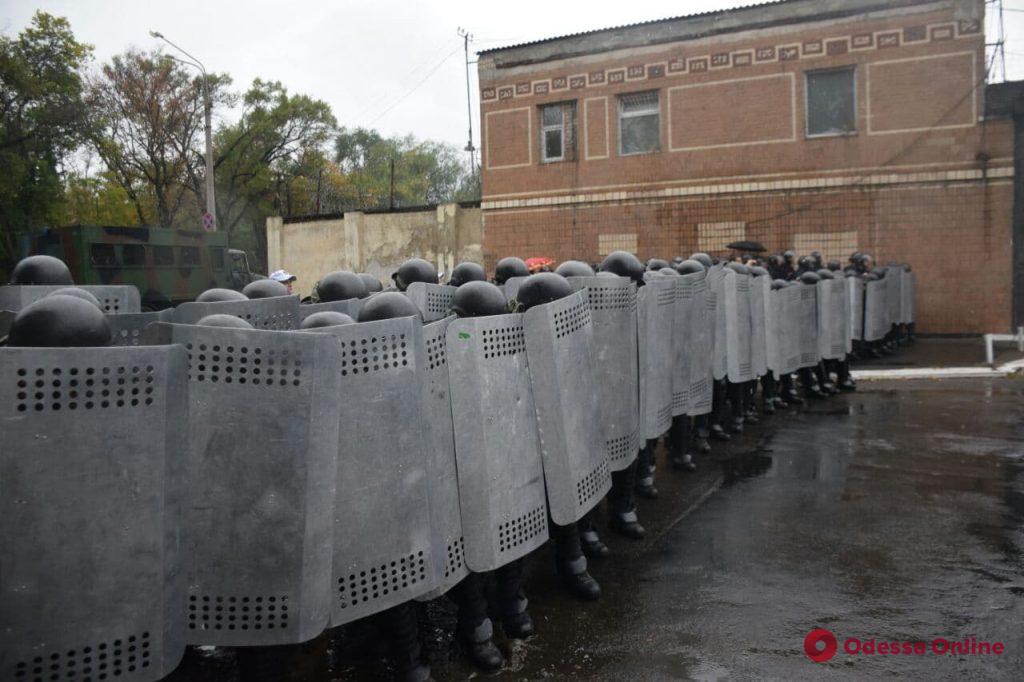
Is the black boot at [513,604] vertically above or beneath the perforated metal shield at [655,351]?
beneath

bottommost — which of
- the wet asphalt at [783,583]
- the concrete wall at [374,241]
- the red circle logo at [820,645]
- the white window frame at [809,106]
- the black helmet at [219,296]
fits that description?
the wet asphalt at [783,583]

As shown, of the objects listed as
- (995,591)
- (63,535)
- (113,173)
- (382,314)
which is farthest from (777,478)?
(113,173)

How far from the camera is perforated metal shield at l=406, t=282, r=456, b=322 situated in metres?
4.75

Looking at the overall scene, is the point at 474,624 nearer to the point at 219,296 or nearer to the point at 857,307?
the point at 219,296

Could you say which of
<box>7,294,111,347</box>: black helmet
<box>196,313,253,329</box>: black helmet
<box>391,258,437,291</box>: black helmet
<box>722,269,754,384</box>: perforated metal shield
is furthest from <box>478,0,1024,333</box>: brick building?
<box>7,294,111,347</box>: black helmet

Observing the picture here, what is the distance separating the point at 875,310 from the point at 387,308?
13730 mm

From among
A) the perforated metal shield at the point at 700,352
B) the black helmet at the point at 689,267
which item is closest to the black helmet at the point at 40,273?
the perforated metal shield at the point at 700,352

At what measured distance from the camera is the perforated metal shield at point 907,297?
17.1m

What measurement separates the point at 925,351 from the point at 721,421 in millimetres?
9952

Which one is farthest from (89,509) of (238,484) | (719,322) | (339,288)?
(719,322)

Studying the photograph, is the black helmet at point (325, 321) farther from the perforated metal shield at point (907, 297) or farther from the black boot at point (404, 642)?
the perforated metal shield at point (907, 297)

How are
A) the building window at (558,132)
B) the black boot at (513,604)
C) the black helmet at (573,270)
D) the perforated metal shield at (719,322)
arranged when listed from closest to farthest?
1. the black boot at (513,604)
2. the black helmet at (573,270)
3. the perforated metal shield at (719,322)
4. the building window at (558,132)

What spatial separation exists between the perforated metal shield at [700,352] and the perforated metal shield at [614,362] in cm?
198

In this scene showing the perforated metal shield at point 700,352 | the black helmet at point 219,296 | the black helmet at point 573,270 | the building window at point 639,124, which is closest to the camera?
the black helmet at point 219,296
